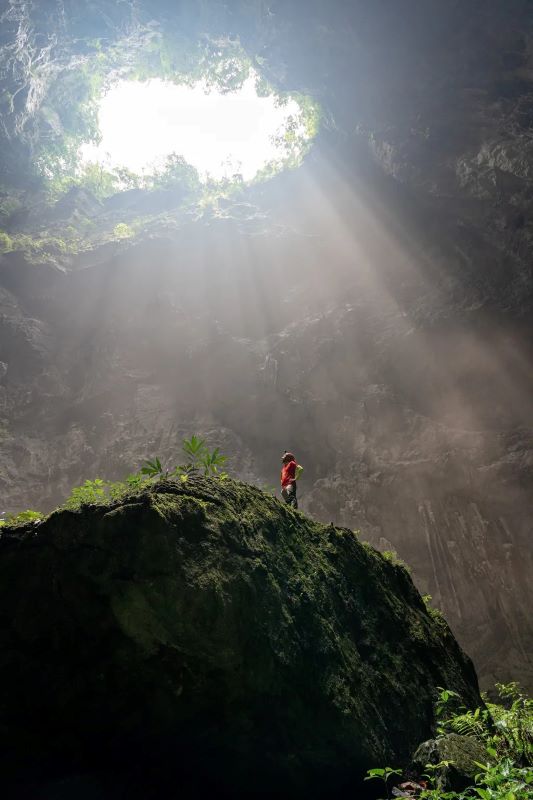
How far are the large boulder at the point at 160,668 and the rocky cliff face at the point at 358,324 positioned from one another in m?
10.6

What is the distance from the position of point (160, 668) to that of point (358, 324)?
1713 centimetres

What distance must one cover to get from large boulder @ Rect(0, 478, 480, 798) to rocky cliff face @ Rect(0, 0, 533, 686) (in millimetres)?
10623

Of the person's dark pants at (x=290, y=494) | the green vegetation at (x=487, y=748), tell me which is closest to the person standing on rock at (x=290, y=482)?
the person's dark pants at (x=290, y=494)

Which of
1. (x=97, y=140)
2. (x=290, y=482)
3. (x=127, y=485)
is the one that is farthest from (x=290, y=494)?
(x=97, y=140)

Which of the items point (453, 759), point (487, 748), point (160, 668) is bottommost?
point (453, 759)

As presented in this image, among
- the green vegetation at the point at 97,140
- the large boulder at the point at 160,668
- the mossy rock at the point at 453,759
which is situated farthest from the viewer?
the green vegetation at the point at 97,140

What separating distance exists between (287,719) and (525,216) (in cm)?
1682

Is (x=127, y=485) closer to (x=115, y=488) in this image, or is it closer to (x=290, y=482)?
(x=115, y=488)

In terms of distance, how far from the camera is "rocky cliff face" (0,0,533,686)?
14.8 metres

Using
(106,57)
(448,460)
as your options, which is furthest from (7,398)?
(106,57)

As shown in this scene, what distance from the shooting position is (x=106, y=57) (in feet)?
86.3

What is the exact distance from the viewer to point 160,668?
3.14 m

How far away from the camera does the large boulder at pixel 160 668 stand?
3094 mm

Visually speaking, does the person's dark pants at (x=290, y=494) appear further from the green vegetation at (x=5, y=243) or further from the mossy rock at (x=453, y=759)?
the green vegetation at (x=5, y=243)
